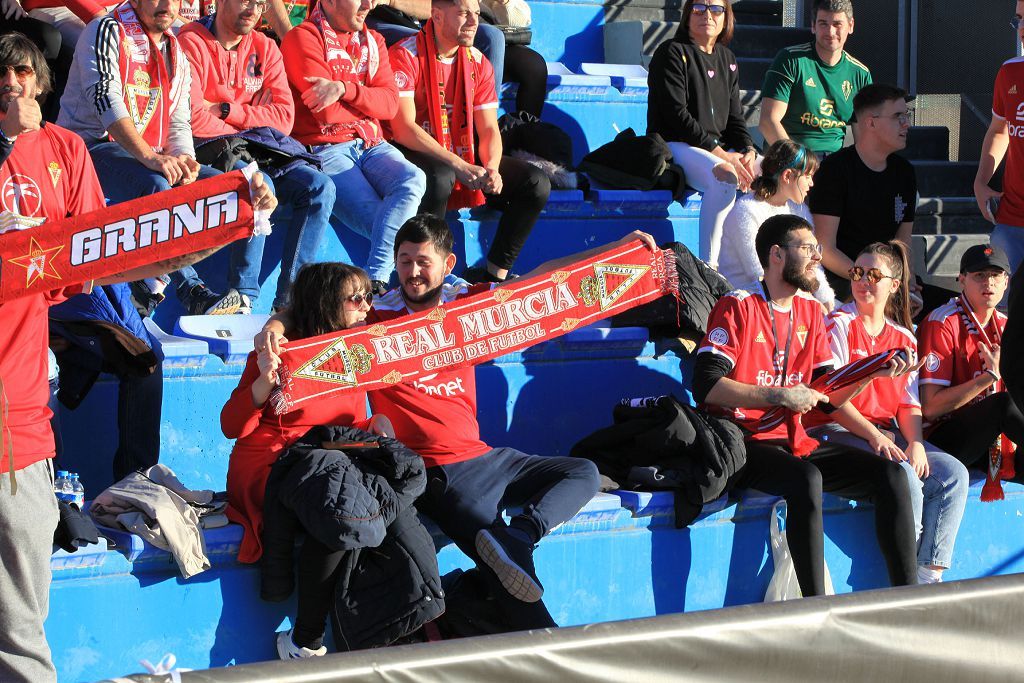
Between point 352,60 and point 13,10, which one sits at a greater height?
point 13,10

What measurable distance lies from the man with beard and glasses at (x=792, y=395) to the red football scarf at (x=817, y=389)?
19 millimetres

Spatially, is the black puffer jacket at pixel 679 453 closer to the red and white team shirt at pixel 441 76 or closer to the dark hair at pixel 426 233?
the dark hair at pixel 426 233

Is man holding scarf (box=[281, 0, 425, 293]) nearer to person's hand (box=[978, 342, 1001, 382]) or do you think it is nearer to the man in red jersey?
the man in red jersey

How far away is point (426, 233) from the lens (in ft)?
13.9

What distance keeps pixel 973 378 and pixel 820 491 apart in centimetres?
113

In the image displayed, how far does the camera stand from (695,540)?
14.9 ft

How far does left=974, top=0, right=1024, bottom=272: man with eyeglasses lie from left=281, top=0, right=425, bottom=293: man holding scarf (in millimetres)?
2422

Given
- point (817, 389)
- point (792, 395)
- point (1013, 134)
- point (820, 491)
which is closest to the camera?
point (820, 491)

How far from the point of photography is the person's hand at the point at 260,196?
339 cm

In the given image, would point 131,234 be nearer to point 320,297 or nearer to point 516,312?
point 320,297

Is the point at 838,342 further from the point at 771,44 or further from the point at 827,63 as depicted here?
the point at 771,44

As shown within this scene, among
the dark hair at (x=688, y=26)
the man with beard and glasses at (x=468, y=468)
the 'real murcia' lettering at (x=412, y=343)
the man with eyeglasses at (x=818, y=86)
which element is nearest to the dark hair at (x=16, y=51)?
the man with beard and glasses at (x=468, y=468)

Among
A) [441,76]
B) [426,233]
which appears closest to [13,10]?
[441,76]

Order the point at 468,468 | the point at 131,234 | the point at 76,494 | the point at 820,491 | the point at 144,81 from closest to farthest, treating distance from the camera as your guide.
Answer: the point at 131,234 → the point at 76,494 → the point at 468,468 → the point at 820,491 → the point at 144,81
